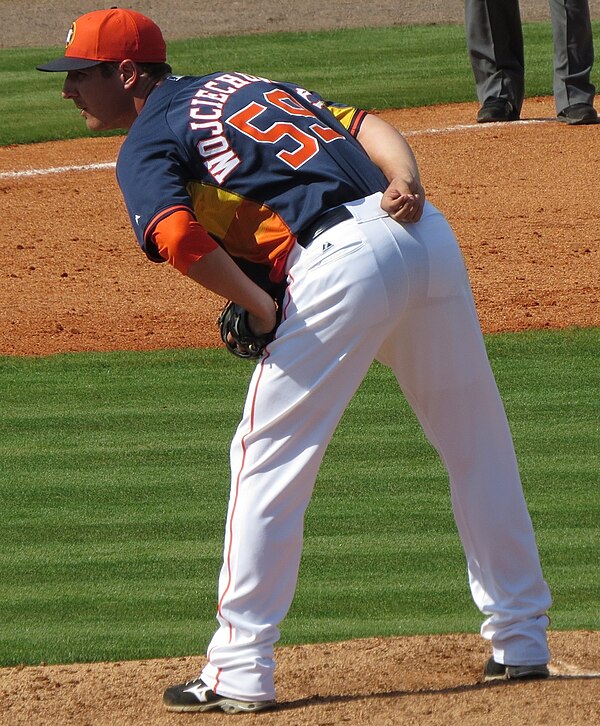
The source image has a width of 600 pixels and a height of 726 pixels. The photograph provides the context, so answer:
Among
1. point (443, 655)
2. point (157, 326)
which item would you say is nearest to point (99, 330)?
point (157, 326)

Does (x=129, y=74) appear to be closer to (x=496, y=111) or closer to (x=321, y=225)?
(x=321, y=225)

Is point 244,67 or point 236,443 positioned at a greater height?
point 236,443

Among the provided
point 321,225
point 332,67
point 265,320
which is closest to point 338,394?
point 265,320

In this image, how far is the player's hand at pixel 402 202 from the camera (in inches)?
133

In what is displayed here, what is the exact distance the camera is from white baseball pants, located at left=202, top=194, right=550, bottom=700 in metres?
3.33

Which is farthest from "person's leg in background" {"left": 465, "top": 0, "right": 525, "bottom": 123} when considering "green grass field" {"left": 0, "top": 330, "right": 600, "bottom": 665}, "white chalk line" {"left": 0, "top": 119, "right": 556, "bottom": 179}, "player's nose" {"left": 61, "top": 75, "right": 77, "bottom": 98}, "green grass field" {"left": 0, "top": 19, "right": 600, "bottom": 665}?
"player's nose" {"left": 61, "top": 75, "right": 77, "bottom": 98}

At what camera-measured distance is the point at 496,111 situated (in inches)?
486

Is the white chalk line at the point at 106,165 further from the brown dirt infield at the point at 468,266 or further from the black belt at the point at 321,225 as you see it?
the black belt at the point at 321,225

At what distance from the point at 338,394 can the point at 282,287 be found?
30cm

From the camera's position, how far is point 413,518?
5.38 meters

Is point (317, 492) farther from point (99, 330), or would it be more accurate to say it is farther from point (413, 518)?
point (99, 330)

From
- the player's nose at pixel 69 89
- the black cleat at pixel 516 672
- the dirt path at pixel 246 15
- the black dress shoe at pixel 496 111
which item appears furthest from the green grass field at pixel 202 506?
the dirt path at pixel 246 15

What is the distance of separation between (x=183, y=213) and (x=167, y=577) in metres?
2.01

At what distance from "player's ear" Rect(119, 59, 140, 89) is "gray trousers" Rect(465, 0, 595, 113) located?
8.44 metres
